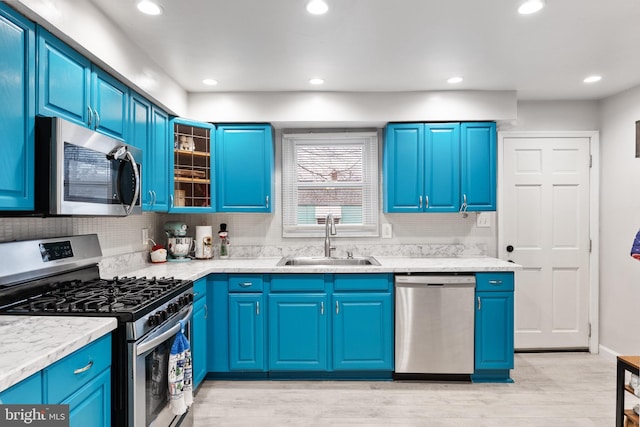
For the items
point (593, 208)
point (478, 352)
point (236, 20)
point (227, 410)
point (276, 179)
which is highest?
point (236, 20)

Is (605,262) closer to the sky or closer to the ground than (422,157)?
closer to the ground

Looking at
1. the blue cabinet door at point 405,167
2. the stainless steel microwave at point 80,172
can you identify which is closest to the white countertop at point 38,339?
the stainless steel microwave at point 80,172

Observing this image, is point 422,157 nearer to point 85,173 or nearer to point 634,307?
point 634,307

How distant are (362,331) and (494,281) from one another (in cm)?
112

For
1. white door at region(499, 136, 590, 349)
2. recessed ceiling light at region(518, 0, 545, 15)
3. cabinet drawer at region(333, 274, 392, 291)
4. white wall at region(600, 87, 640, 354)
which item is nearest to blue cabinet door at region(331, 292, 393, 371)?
cabinet drawer at region(333, 274, 392, 291)

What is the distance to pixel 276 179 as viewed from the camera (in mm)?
3666

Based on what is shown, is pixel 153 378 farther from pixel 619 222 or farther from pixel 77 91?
pixel 619 222

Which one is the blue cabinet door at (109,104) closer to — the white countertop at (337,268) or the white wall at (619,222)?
the white countertop at (337,268)

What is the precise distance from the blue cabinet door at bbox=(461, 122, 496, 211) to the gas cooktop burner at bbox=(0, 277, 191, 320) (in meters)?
2.46

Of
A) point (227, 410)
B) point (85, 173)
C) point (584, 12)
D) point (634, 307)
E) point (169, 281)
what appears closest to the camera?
point (85, 173)

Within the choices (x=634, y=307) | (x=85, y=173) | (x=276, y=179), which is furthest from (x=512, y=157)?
(x=85, y=173)

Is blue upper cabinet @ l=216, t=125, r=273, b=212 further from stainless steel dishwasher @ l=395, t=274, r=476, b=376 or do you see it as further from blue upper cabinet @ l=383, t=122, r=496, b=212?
stainless steel dishwasher @ l=395, t=274, r=476, b=376

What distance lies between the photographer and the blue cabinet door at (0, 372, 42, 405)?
1.03 meters

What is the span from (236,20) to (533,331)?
3.73 metres
